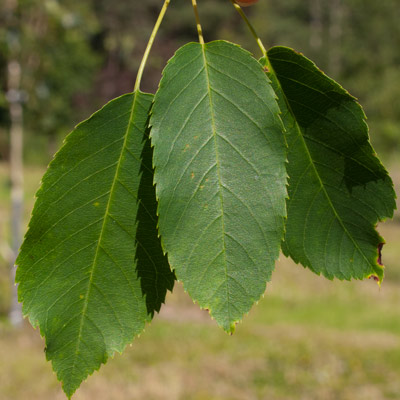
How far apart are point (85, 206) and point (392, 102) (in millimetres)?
14047

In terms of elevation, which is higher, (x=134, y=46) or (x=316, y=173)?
(x=134, y=46)

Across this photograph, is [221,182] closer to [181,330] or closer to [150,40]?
[150,40]

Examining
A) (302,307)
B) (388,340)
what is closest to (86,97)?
(302,307)

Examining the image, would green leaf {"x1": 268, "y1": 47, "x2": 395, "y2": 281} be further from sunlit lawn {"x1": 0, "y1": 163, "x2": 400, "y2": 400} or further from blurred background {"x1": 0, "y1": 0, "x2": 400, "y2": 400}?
sunlit lawn {"x1": 0, "y1": 163, "x2": 400, "y2": 400}

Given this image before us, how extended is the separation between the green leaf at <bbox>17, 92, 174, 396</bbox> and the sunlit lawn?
15.5ft

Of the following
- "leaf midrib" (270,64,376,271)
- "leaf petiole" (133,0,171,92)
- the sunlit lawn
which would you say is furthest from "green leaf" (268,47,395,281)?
the sunlit lawn

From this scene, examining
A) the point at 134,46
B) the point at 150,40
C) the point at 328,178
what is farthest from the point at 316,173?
the point at 134,46

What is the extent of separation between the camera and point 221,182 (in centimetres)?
43

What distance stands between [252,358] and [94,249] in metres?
6.06

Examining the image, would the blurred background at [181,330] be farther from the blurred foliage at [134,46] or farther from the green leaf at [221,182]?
the green leaf at [221,182]

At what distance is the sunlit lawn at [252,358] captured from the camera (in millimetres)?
5340

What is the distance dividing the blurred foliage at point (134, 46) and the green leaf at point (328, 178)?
1.74 m

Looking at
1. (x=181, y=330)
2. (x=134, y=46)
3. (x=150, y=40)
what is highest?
(x=134, y=46)

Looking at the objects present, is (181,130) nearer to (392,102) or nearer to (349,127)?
(349,127)
